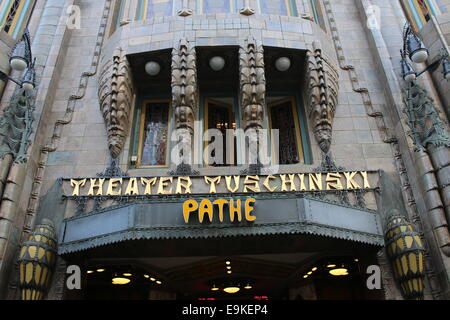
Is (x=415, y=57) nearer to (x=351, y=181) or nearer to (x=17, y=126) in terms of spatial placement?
(x=351, y=181)

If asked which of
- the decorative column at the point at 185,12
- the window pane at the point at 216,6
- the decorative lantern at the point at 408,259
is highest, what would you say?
the window pane at the point at 216,6

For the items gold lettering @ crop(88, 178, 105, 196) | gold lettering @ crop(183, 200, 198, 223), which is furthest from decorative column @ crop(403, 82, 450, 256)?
gold lettering @ crop(88, 178, 105, 196)

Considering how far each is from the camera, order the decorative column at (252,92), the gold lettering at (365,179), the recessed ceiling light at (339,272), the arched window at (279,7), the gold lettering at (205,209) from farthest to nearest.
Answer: the arched window at (279,7), the decorative column at (252,92), the recessed ceiling light at (339,272), the gold lettering at (365,179), the gold lettering at (205,209)

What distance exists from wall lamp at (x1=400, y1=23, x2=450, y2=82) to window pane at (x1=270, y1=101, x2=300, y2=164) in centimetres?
428

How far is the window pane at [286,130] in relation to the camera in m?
14.6

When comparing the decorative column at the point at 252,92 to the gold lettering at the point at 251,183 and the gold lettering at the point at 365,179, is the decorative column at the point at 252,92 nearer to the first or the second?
the gold lettering at the point at 251,183

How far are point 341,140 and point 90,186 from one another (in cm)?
885

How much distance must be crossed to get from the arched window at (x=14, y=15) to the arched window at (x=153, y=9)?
16.8 ft

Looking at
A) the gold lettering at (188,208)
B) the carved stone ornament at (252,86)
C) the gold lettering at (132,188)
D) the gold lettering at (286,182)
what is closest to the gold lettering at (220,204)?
the gold lettering at (188,208)

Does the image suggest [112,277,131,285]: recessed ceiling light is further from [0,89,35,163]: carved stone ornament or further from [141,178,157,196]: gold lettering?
[0,89,35,163]: carved stone ornament

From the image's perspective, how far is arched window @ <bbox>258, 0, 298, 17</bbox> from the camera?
16.2m

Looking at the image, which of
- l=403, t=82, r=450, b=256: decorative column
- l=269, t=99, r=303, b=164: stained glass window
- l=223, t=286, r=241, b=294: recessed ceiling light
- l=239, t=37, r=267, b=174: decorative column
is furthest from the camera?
l=223, t=286, r=241, b=294: recessed ceiling light

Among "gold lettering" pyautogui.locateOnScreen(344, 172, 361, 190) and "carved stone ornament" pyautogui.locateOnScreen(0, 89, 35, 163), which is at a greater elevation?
"carved stone ornament" pyautogui.locateOnScreen(0, 89, 35, 163)
